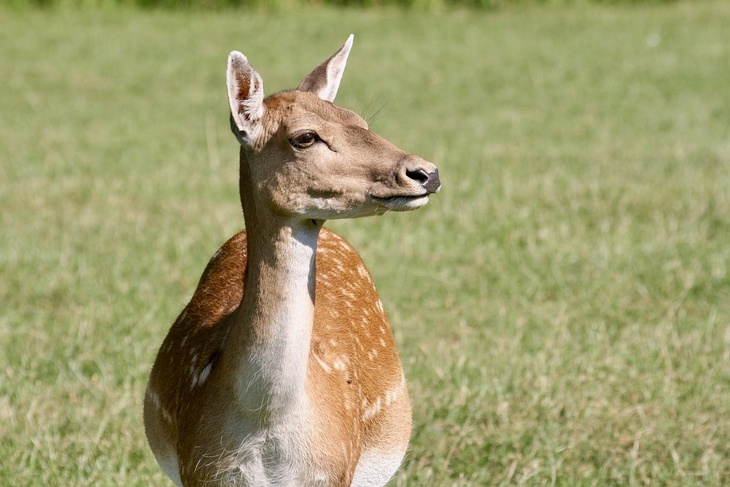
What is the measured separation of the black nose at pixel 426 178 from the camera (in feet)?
10.7

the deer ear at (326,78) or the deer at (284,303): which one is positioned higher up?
the deer ear at (326,78)

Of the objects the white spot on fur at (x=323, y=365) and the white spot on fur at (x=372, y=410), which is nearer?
the white spot on fur at (x=323, y=365)

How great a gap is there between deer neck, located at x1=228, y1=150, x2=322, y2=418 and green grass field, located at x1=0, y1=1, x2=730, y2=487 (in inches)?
25.4

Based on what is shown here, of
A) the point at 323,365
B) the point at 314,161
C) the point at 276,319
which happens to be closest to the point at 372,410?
the point at 323,365

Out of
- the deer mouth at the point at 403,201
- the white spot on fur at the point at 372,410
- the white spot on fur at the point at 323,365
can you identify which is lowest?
the white spot on fur at the point at 372,410

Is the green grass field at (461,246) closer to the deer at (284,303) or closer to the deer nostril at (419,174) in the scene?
the deer at (284,303)

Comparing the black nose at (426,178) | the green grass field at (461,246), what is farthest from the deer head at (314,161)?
the green grass field at (461,246)

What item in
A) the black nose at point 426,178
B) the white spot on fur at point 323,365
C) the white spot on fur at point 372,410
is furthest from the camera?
the white spot on fur at point 372,410

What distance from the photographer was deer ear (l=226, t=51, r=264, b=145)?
3459 mm

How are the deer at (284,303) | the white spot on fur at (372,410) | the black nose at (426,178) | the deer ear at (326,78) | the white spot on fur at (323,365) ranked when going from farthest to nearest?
the white spot on fur at (372,410)
the deer ear at (326,78)
the white spot on fur at (323,365)
the deer at (284,303)
the black nose at (426,178)

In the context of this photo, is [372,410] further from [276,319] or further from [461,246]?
[461,246]

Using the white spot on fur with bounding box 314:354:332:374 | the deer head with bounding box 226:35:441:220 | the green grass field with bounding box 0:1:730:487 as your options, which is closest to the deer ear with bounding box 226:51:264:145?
the deer head with bounding box 226:35:441:220

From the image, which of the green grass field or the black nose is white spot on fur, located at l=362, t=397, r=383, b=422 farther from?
the black nose

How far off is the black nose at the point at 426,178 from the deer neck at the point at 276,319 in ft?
1.20
